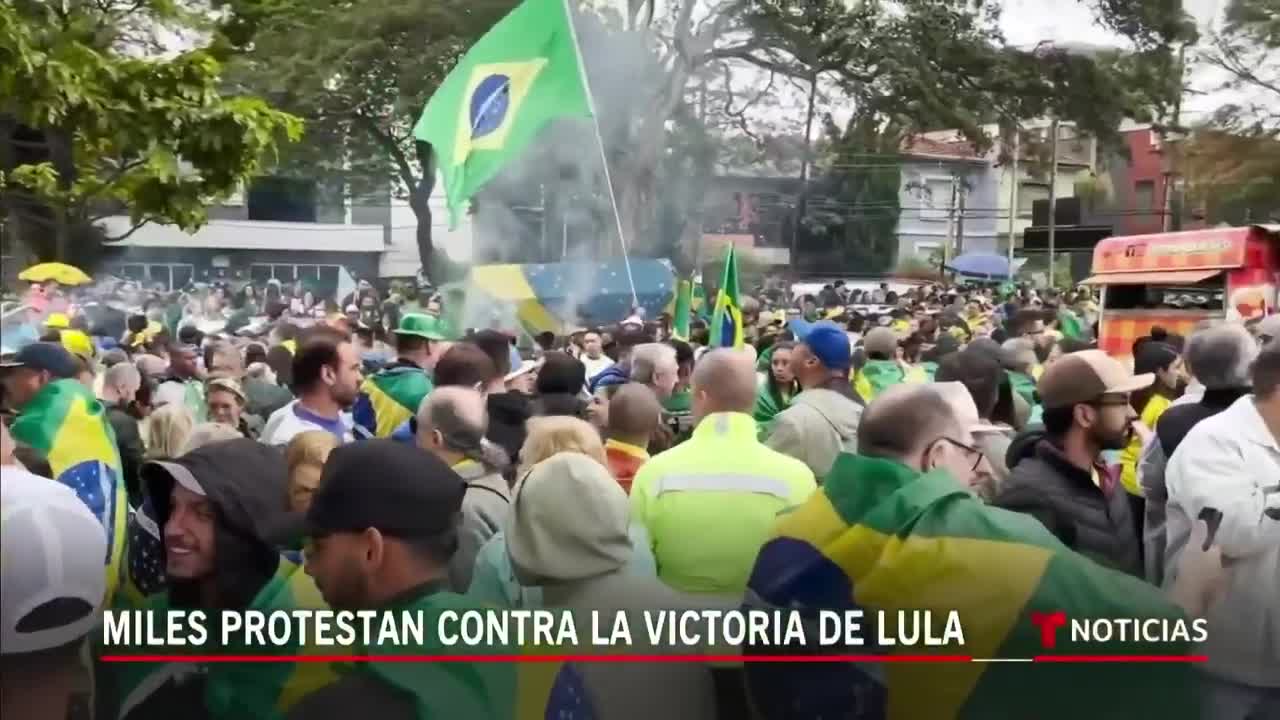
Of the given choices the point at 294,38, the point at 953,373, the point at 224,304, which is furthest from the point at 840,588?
the point at 224,304

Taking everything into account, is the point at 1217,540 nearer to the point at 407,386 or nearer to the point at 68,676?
the point at 68,676

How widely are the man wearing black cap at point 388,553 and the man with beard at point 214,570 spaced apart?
252 mm

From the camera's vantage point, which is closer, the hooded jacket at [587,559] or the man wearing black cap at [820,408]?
the hooded jacket at [587,559]

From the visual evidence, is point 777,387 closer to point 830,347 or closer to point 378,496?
point 830,347

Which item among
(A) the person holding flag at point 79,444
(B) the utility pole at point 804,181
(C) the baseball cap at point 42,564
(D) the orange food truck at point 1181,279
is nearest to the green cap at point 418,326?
(A) the person holding flag at point 79,444

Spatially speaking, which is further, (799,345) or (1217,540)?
(799,345)

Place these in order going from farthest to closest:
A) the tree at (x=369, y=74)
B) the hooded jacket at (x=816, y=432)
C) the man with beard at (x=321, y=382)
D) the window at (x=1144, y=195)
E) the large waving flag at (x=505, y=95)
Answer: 1. the window at (x=1144, y=195)
2. the tree at (x=369, y=74)
3. the large waving flag at (x=505, y=95)
4. the hooded jacket at (x=816, y=432)
5. the man with beard at (x=321, y=382)

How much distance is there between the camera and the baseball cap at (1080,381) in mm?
3146

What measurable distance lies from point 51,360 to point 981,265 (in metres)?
27.5

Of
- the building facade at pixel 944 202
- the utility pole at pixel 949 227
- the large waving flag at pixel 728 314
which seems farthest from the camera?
the utility pole at pixel 949 227

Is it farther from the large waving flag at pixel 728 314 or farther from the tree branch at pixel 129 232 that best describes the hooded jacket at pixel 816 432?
the tree branch at pixel 129 232

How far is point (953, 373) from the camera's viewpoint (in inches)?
179

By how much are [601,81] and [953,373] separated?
15451 mm

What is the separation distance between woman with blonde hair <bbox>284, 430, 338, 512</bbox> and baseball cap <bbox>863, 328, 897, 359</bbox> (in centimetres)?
368
